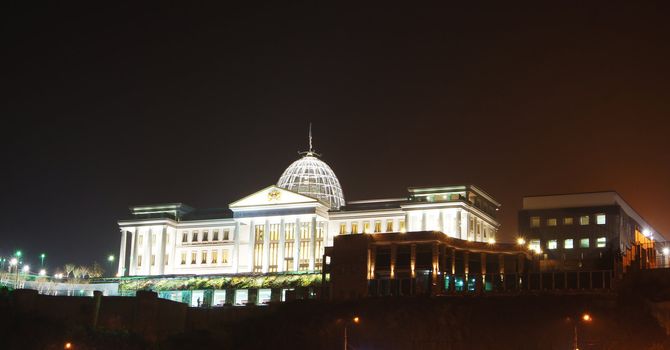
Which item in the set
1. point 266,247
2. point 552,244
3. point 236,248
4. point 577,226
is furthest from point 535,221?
point 236,248

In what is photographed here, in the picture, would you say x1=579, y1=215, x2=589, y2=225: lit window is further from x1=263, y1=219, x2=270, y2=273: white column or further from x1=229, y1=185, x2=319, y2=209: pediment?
x1=263, y1=219, x2=270, y2=273: white column

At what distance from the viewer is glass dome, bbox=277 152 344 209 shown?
17400cm

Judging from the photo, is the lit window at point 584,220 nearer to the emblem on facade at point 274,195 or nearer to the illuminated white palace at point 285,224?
the illuminated white palace at point 285,224

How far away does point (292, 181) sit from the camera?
176 m

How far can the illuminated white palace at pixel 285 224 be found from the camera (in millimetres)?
157250

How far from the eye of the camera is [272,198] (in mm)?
166000

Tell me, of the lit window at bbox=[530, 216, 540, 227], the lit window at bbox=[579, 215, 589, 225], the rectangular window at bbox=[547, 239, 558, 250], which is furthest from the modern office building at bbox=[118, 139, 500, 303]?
the lit window at bbox=[579, 215, 589, 225]

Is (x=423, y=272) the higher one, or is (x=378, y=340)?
(x=423, y=272)

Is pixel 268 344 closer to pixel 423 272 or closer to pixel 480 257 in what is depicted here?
pixel 423 272

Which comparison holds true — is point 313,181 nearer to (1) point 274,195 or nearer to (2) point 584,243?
(1) point 274,195

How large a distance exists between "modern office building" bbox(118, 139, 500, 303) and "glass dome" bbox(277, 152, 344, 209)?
183 mm

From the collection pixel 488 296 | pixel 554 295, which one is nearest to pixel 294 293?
pixel 488 296

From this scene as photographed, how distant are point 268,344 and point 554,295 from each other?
1303 inches

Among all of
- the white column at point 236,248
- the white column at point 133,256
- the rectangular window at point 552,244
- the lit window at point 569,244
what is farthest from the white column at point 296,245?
the lit window at point 569,244
